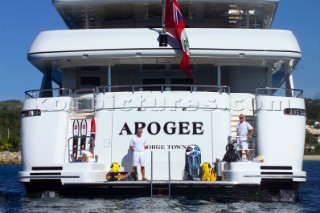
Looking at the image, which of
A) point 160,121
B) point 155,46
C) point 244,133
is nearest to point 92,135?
point 160,121

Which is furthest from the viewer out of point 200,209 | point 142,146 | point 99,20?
point 99,20

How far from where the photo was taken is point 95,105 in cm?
1705

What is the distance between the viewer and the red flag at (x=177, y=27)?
17.2 meters

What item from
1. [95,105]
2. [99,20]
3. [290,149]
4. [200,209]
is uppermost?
[99,20]

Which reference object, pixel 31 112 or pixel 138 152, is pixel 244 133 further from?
pixel 31 112

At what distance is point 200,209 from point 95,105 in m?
4.49

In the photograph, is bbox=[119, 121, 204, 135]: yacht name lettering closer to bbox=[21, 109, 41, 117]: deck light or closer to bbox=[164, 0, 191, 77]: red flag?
bbox=[164, 0, 191, 77]: red flag

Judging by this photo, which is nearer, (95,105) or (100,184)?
(100,184)

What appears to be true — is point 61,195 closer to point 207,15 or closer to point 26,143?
point 26,143

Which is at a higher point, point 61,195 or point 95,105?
point 95,105

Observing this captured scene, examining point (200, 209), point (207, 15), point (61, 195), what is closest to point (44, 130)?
point (61, 195)

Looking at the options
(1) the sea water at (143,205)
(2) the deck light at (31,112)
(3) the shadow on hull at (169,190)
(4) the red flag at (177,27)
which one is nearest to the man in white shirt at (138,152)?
(3) the shadow on hull at (169,190)

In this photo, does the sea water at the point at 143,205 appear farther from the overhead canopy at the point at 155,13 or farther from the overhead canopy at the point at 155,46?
the overhead canopy at the point at 155,13

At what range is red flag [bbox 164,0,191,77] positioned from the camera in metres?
17.2
